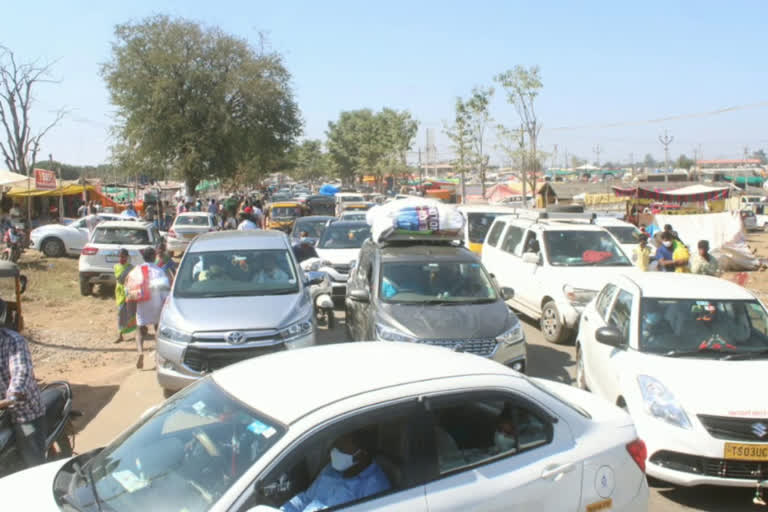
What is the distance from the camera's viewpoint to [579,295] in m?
10.1

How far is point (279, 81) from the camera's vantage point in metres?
36.7

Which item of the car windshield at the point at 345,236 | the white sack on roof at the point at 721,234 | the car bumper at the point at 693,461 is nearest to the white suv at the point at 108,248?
the car windshield at the point at 345,236

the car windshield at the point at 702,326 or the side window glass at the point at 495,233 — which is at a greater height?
the side window glass at the point at 495,233

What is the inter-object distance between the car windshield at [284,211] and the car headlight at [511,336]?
21.6 m

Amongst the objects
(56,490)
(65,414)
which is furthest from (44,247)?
(56,490)

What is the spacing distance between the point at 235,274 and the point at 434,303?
105 inches

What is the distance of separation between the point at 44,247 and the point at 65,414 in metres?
19.0

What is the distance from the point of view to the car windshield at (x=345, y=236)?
14188 mm

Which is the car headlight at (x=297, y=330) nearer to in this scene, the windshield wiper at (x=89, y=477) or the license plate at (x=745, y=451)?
the windshield wiper at (x=89, y=477)

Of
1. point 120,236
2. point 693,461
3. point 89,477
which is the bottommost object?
point 693,461

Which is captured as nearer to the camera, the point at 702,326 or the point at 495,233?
the point at 702,326

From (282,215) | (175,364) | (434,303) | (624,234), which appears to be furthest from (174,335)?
(282,215)

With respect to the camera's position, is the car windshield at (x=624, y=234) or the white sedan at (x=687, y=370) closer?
the white sedan at (x=687, y=370)

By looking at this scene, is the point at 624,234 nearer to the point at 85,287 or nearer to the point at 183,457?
the point at 85,287
